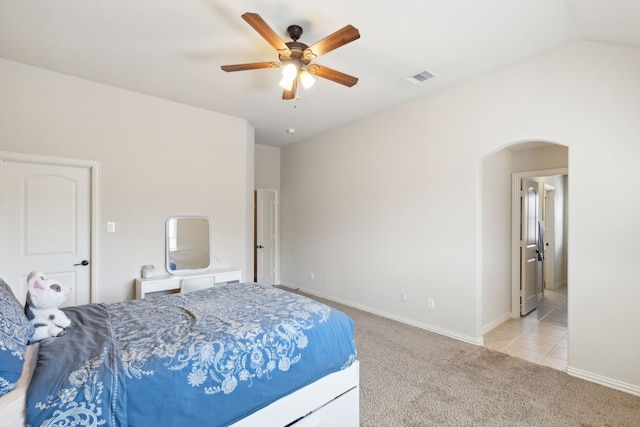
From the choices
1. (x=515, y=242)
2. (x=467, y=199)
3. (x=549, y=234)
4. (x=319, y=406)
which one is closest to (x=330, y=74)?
(x=467, y=199)

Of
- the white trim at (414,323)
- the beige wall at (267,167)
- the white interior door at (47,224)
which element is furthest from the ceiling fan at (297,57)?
the beige wall at (267,167)

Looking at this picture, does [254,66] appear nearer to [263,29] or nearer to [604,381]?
[263,29]

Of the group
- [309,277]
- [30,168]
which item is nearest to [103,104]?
[30,168]

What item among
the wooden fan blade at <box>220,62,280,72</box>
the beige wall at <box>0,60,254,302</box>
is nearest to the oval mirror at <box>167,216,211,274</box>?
the beige wall at <box>0,60,254,302</box>

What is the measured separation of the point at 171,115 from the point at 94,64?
997mm

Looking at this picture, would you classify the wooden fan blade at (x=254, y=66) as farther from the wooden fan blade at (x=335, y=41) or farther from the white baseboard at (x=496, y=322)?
the white baseboard at (x=496, y=322)

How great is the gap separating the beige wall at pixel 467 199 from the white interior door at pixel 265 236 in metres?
0.61

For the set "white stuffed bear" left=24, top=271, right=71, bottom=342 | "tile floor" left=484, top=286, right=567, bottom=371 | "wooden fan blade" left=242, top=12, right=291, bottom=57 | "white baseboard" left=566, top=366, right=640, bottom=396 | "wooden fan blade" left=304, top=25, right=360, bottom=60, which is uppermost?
"wooden fan blade" left=242, top=12, right=291, bottom=57

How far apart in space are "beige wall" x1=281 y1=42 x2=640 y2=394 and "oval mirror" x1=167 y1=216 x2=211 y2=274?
1.95 m

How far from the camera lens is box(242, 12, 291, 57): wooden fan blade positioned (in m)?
1.83

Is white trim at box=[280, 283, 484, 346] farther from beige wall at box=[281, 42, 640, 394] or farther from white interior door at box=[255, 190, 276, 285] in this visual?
white interior door at box=[255, 190, 276, 285]

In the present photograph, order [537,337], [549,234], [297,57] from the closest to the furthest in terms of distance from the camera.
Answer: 1. [297,57]
2. [537,337]
3. [549,234]

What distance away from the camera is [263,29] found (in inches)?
77.4

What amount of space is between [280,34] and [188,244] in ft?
9.32
